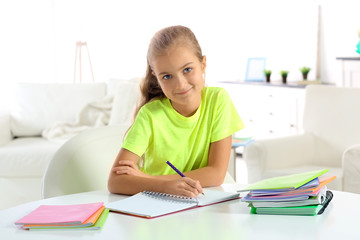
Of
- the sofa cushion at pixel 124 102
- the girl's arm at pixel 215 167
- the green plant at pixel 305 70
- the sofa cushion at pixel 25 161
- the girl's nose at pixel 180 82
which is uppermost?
the girl's nose at pixel 180 82

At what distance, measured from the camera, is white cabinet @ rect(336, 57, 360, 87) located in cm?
439

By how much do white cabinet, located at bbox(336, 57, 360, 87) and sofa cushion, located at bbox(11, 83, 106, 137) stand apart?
1.86 metres

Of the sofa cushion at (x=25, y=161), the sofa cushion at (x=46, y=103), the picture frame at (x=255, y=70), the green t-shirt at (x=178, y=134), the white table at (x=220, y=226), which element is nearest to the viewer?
the white table at (x=220, y=226)

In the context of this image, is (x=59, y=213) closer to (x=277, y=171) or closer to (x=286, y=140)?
(x=277, y=171)

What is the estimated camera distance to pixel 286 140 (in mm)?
3436

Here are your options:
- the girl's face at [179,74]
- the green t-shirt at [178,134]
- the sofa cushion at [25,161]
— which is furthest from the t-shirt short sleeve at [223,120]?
the sofa cushion at [25,161]

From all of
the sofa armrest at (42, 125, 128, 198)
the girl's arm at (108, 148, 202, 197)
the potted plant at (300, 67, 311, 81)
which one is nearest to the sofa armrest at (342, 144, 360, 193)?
the sofa armrest at (42, 125, 128, 198)

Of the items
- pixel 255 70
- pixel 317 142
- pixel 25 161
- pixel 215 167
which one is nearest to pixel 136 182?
pixel 215 167

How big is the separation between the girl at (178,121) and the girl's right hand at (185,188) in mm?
172

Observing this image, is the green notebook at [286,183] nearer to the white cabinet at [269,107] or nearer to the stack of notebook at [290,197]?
the stack of notebook at [290,197]

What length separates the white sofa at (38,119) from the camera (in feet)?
12.3

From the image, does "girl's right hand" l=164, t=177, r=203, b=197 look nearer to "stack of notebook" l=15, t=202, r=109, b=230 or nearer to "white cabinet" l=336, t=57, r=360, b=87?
"stack of notebook" l=15, t=202, r=109, b=230

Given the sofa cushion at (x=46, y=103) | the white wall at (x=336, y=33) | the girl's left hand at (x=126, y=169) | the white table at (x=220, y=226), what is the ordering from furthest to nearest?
the white wall at (x=336, y=33)
the sofa cushion at (x=46, y=103)
the girl's left hand at (x=126, y=169)
the white table at (x=220, y=226)

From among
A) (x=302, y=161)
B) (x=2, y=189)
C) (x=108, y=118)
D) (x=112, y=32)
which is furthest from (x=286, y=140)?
(x=112, y=32)
